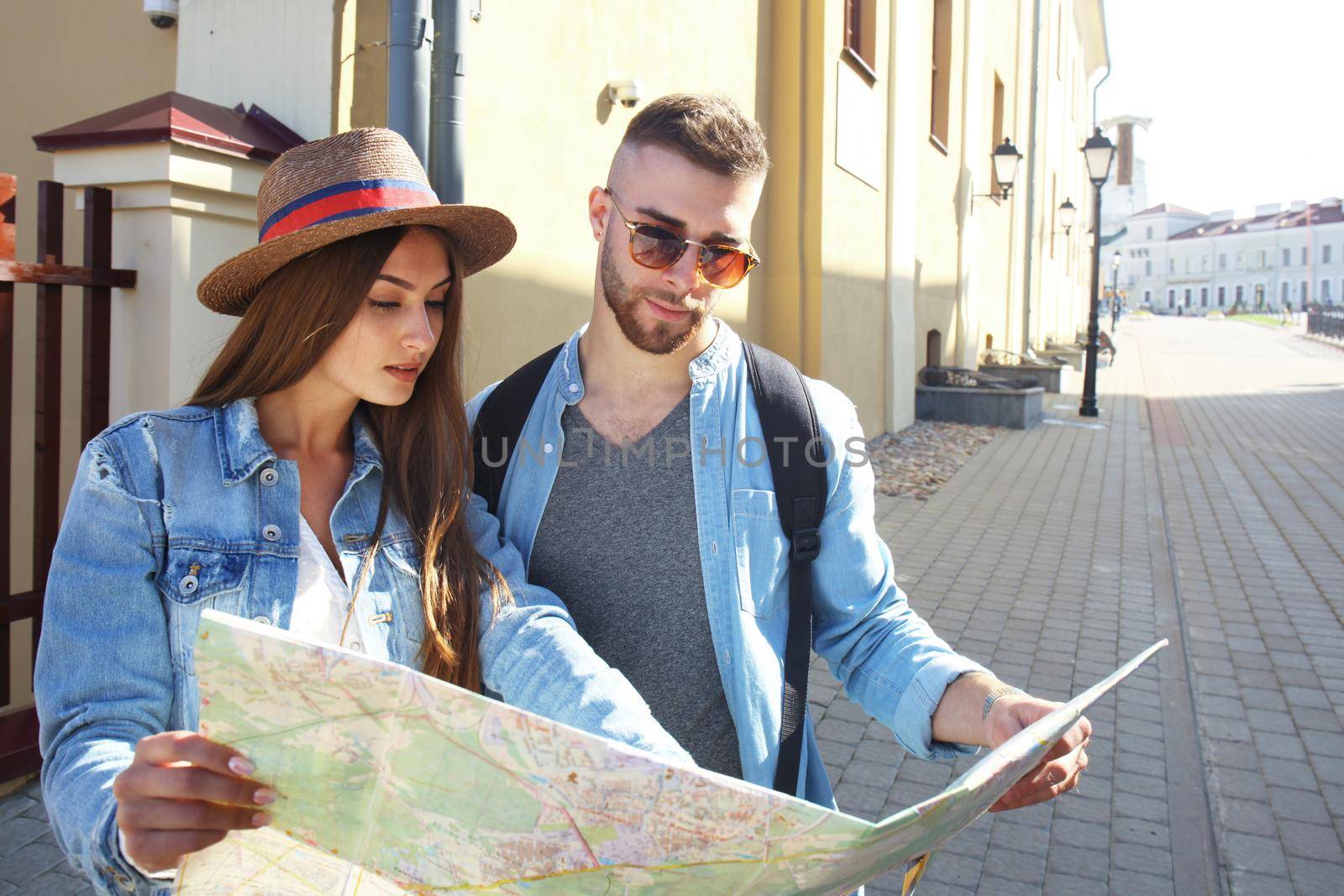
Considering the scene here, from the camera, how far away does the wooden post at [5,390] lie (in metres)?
3.35

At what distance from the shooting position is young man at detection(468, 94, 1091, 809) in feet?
5.82

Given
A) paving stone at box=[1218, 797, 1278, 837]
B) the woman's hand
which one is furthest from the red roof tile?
paving stone at box=[1218, 797, 1278, 837]

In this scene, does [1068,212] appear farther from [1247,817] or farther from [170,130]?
[170,130]

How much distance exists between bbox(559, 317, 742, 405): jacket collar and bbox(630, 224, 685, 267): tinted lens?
0.53ft

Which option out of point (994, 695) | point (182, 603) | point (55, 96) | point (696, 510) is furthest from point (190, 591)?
point (55, 96)

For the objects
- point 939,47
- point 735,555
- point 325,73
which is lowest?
point 735,555

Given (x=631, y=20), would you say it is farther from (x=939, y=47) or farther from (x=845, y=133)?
(x=939, y=47)

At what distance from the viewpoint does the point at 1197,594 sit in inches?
274

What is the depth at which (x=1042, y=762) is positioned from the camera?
1.47 metres

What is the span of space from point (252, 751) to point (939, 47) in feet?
53.0

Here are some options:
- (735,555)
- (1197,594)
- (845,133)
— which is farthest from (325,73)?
(845,133)

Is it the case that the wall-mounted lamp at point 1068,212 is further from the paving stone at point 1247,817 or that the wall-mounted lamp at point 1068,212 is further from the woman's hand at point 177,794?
the woman's hand at point 177,794

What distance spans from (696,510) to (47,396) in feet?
9.27

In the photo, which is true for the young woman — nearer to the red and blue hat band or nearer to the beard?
the red and blue hat band
